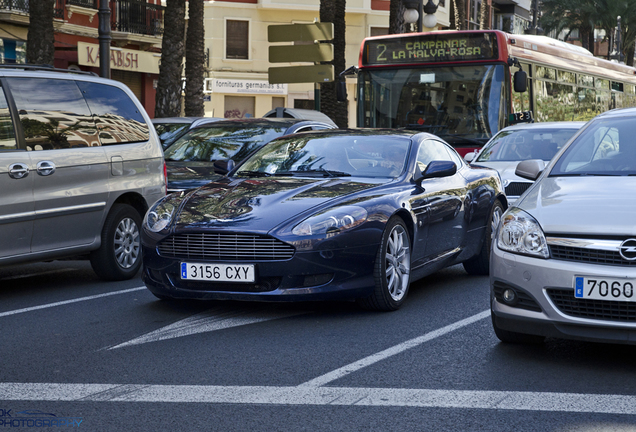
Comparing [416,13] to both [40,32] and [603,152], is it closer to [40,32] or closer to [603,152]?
[40,32]

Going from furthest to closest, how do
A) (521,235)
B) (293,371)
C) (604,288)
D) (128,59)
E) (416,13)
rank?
(128,59), (416,13), (521,235), (293,371), (604,288)

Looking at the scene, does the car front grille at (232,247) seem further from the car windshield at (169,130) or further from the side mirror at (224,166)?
the car windshield at (169,130)

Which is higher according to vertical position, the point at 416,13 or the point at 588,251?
the point at 416,13

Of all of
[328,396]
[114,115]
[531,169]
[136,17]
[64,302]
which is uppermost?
[136,17]

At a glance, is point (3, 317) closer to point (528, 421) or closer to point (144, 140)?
point (144, 140)

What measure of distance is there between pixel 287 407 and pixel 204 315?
2.51m

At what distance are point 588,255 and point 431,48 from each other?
1119 centimetres

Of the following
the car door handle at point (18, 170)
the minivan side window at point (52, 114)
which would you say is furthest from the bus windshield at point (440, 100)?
the car door handle at point (18, 170)

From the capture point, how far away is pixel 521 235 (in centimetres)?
529

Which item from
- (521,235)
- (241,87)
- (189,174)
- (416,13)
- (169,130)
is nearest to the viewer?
(521,235)

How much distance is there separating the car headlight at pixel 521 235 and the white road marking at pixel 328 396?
86 cm

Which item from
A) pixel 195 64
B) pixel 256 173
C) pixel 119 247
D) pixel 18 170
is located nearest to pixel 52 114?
pixel 18 170

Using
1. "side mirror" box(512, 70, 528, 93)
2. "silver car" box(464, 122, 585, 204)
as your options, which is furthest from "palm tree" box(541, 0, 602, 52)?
"silver car" box(464, 122, 585, 204)

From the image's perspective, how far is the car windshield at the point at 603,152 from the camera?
240 inches
